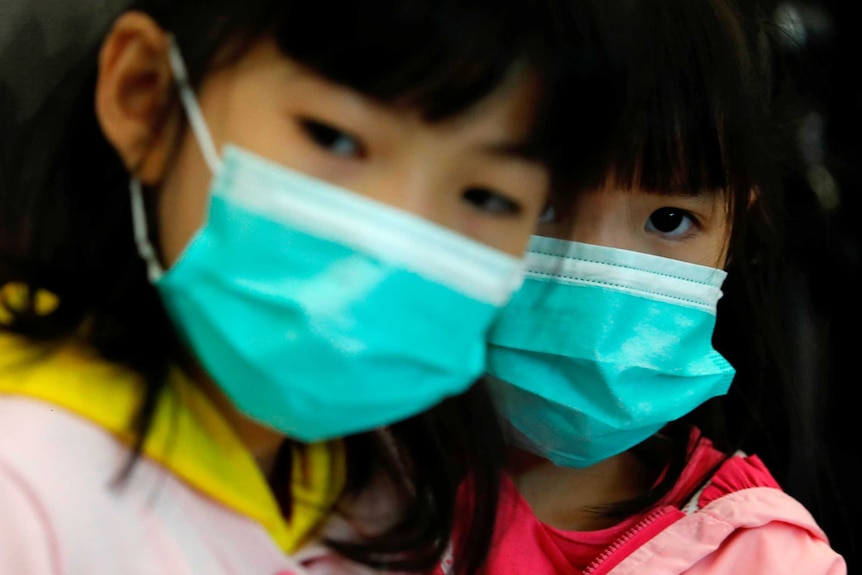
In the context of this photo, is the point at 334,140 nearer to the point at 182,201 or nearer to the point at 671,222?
the point at 182,201

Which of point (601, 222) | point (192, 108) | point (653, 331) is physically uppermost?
point (192, 108)

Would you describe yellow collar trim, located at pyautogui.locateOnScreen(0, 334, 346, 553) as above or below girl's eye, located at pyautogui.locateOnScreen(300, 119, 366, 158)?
below

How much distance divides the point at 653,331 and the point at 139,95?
1.88 ft

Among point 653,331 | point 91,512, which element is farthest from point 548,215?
point 91,512

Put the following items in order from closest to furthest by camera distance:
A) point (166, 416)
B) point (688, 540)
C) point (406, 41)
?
point (406, 41)
point (166, 416)
point (688, 540)

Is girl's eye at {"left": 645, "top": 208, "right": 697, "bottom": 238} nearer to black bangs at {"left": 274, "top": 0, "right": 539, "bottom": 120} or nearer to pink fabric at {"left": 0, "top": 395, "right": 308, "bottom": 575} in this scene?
black bangs at {"left": 274, "top": 0, "right": 539, "bottom": 120}

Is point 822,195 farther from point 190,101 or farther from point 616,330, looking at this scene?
point 190,101

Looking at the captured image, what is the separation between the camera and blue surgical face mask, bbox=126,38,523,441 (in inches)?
21.8

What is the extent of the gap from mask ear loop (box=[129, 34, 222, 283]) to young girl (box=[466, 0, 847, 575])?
363 millimetres

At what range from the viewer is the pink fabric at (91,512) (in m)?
0.55

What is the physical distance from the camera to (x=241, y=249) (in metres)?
0.57

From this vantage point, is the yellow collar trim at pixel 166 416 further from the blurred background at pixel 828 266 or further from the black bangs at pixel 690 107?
the blurred background at pixel 828 266

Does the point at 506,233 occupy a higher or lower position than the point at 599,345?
higher

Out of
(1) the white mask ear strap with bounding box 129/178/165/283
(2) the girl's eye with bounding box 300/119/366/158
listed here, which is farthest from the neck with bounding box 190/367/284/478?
(2) the girl's eye with bounding box 300/119/366/158
